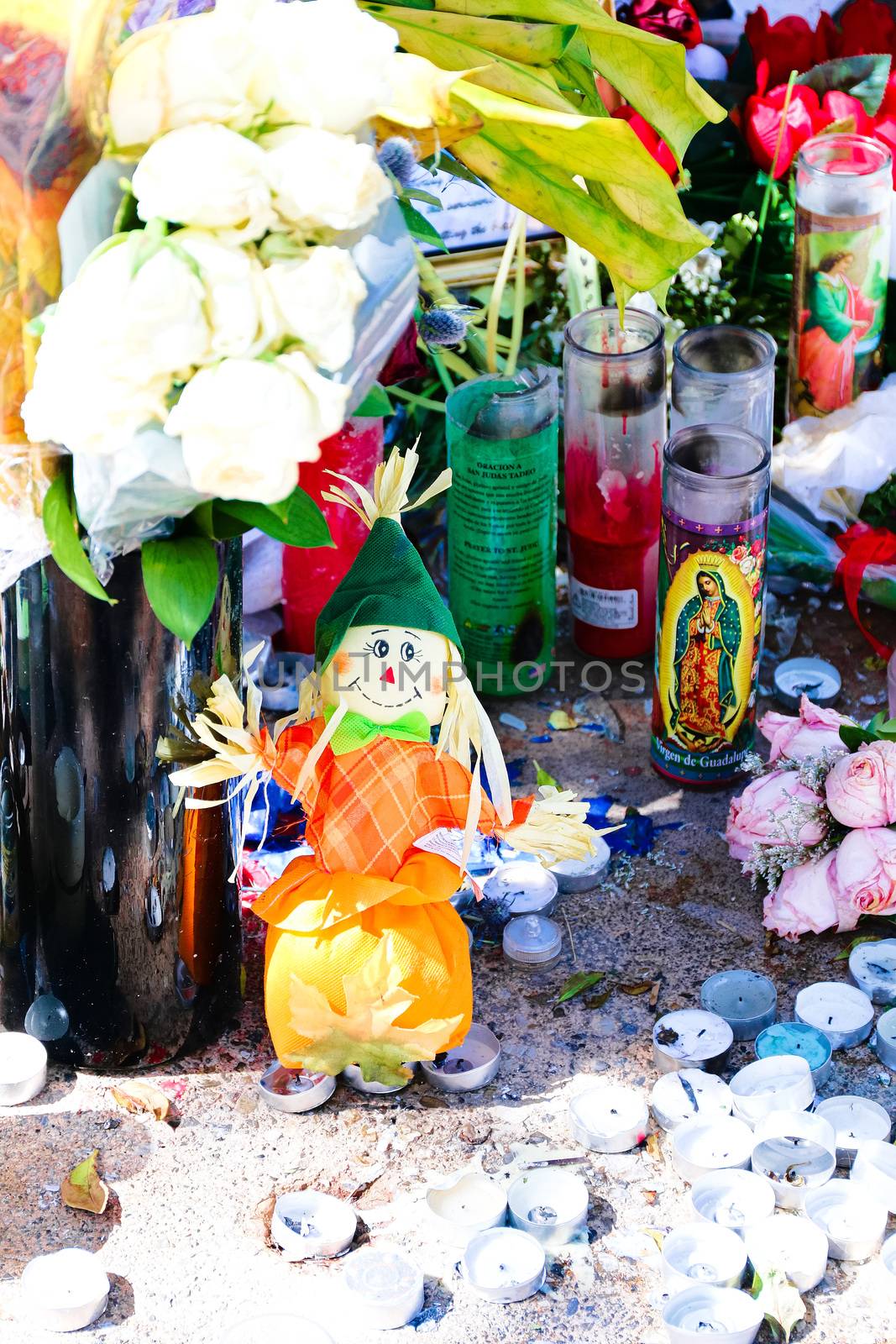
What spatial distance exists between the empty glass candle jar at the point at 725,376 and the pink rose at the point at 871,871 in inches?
13.4

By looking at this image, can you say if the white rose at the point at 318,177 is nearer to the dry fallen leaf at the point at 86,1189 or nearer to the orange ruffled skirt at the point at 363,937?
the orange ruffled skirt at the point at 363,937

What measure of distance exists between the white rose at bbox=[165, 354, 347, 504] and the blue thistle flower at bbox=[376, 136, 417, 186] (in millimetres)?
138

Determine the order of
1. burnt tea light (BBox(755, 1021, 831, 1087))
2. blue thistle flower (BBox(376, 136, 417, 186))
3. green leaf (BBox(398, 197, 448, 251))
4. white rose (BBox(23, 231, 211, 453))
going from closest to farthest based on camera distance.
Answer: white rose (BBox(23, 231, 211, 453)) < blue thistle flower (BBox(376, 136, 417, 186)) < green leaf (BBox(398, 197, 448, 251)) < burnt tea light (BBox(755, 1021, 831, 1087))

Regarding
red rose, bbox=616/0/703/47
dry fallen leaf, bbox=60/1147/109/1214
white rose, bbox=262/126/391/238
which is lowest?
dry fallen leaf, bbox=60/1147/109/1214

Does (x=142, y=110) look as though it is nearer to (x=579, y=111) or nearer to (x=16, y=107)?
(x=16, y=107)

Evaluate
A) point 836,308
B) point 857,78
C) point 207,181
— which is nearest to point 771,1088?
point 207,181

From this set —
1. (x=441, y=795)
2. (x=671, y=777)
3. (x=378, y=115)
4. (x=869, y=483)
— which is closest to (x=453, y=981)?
(x=441, y=795)

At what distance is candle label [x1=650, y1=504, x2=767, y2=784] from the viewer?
107 cm

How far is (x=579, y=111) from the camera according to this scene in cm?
80

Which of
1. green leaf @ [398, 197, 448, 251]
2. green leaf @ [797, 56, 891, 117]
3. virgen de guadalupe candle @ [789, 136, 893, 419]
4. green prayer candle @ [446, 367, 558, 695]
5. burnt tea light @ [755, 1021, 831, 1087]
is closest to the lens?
green leaf @ [398, 197, 448, 251]

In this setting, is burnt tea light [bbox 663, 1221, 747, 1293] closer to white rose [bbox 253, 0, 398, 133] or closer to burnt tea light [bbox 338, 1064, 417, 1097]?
burnt tea light [bbox 338, 1064, 417, 1097]

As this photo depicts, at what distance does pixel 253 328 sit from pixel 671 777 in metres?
0.66

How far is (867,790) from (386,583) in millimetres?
352

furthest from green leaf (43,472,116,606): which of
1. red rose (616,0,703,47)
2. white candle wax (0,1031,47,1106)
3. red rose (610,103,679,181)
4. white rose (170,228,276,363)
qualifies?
red rose (616,0,703,47)
